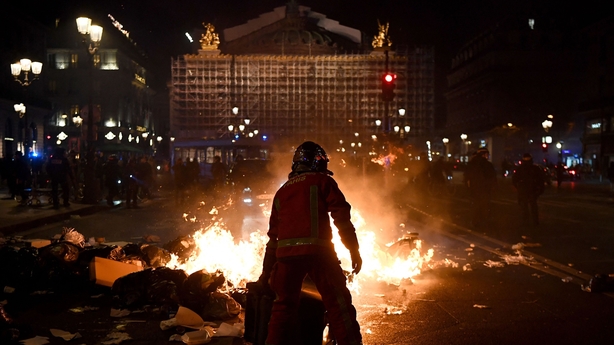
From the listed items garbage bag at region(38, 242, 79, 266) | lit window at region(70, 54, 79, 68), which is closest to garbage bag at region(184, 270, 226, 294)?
garbage bag at region(38, 242, 79, 266)

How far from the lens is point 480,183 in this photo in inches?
543

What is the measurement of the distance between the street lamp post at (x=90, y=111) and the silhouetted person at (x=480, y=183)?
12.2 m

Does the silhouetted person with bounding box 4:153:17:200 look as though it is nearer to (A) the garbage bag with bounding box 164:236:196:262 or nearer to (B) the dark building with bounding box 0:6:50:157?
(A) the garbage bag with bounding box 164:236:196:262

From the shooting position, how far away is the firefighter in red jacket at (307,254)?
4.28 metres

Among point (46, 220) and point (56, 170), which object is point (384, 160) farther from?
point (46, 220)

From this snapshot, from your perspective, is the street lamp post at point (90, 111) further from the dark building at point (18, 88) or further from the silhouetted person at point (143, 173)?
the dark building at point (18, 88)

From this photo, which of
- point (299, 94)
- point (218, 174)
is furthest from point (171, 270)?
point (299, 94)

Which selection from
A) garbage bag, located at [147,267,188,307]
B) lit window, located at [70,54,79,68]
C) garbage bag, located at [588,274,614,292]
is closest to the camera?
garbage bag, located at [147,267,188,307]

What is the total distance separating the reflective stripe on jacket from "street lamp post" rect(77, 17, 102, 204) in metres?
16.5

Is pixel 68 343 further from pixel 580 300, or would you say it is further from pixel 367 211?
pixel 367 211

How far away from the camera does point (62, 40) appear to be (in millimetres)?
72625

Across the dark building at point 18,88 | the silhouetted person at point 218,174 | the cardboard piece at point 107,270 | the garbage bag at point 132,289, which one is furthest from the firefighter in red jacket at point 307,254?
the dark building at point 18,88

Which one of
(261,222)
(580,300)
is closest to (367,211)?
(261,222)

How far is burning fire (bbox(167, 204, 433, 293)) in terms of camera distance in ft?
24.7
